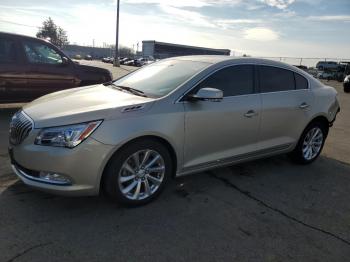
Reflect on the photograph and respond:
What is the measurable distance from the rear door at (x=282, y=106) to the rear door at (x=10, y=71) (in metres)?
5.30

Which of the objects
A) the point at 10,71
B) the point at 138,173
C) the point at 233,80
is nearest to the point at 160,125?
the point at 138,173

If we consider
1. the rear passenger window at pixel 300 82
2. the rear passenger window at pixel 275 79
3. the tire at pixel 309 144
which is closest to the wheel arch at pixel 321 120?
the tire at pixel 309 144

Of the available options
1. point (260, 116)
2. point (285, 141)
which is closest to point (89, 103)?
point (260, 116)

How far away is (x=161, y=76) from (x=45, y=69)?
4429mm

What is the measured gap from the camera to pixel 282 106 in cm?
506

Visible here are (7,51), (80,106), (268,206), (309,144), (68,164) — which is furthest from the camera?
(7,51)

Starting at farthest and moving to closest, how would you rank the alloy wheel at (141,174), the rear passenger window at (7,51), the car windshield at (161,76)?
the rear passenger window at (7,51), the car windshield at (161,76), the alloy wheel at (141,174)

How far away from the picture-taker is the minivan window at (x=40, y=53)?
25.6 ft

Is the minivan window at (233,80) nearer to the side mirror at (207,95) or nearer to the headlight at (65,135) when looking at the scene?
the side mirror at (207,95)

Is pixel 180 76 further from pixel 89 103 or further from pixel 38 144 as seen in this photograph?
pixel 38 144

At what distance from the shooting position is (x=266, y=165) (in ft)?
18.6

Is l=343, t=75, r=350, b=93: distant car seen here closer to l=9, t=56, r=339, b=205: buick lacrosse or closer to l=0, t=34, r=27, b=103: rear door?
l=9, t=56, r=339, b=205: buick lacrosse

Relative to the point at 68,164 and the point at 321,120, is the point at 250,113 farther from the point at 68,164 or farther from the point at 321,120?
the point at 68,164

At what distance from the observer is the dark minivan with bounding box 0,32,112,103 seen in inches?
297
